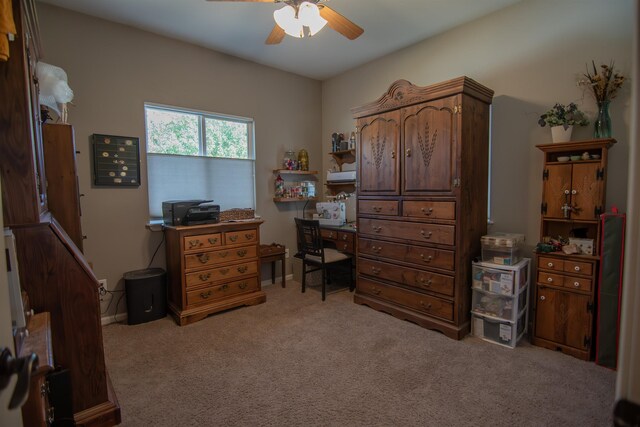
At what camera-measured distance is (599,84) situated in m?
2.30

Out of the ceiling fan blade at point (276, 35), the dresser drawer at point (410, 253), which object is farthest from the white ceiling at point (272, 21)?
the dresser drawer at point (410, 253)

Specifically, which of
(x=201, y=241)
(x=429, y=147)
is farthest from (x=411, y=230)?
(x=201, y=241)

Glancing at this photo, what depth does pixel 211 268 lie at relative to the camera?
3.17 meters

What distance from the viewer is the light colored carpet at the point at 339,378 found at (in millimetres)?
1775

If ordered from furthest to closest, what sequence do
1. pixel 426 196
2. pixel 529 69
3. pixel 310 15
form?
pixel 426 196, pixel 529 69, pixel 310 15

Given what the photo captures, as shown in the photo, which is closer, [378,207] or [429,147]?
[429,147]

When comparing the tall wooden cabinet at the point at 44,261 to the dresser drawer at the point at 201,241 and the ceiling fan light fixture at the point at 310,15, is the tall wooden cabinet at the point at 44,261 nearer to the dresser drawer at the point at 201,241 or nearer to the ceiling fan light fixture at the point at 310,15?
the dresser drawer at the point at 201,241

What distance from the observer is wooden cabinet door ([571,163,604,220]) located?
89.1 inches

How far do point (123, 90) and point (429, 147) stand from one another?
297cm

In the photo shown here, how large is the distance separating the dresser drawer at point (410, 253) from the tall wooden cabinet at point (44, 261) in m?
2.38

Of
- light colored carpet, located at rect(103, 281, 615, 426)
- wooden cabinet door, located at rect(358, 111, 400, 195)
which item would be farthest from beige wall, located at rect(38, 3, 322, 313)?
wooden cabinet door, located at rect(358, 111, 400, 195)

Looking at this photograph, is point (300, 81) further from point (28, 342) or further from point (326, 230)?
point (28, 342)

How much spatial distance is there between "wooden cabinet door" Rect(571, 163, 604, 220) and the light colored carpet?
108 cm

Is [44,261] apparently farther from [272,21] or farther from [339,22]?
[272,21]
